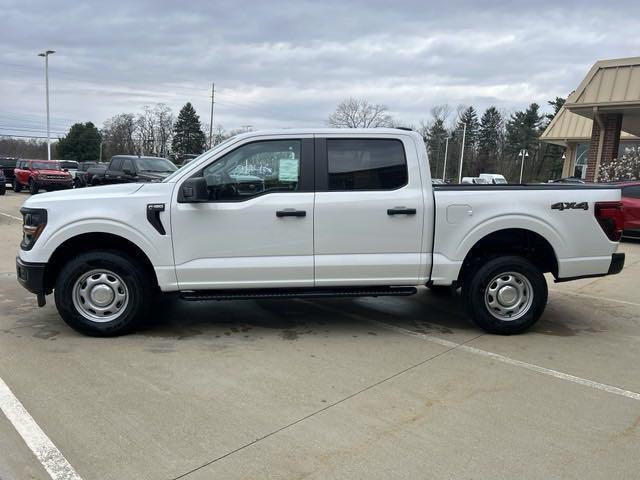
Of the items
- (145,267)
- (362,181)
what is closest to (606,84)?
(362,181)

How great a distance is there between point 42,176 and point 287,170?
24662 millimetres

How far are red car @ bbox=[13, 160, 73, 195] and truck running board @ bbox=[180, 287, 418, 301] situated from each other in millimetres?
24228

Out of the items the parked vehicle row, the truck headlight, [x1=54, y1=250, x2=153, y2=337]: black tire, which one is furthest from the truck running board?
the parked vehicle row

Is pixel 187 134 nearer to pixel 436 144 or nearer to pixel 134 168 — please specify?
pixel 436 144

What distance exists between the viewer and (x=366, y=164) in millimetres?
5328

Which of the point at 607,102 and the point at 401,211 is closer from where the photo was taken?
the point at 401,211

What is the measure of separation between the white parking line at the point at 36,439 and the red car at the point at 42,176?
980 inches

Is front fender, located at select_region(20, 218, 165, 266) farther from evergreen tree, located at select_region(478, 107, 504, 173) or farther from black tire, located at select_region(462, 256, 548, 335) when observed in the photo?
evergreen tree, located at select_region(478, 107, 504, 173)

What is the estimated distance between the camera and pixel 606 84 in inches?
682

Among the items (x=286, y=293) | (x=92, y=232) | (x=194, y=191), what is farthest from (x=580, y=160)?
(x=92, y=232)

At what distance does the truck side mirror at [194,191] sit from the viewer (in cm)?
492

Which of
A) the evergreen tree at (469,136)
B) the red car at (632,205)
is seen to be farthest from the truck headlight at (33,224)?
the evergreen tree at (469,136)

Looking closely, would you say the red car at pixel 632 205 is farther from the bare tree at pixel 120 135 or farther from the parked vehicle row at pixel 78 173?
the bare tree at pixel 120 135

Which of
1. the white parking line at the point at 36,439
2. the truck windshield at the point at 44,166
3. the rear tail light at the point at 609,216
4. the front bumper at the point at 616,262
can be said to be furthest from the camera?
the truck windshield at the point at 44,166
